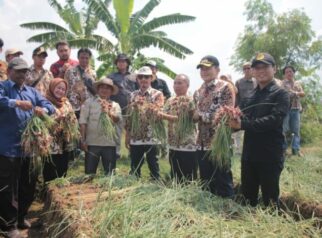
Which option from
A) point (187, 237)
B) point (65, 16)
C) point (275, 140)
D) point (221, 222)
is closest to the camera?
point (187, 237)

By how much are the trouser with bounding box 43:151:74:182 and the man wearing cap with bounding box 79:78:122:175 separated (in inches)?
12.5

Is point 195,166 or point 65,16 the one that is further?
point 65,16

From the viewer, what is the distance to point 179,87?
493 centimetres

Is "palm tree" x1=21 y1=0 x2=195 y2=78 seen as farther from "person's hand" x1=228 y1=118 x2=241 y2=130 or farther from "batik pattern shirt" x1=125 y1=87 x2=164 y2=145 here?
"person's hand" x1=228 y1=118 x2=241 y2=130

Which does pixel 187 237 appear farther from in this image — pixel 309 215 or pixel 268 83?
pixel 309 215

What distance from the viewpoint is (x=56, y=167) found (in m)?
4.89

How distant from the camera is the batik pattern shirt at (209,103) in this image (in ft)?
14.0

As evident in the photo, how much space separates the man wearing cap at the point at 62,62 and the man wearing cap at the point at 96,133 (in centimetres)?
114

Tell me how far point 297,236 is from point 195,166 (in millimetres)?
2453

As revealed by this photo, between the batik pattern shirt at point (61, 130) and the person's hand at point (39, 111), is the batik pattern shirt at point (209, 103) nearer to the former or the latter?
the batik pattern shirt at point (61, 130)

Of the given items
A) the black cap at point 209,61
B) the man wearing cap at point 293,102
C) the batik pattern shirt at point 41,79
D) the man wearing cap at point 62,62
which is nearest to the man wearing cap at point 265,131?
the black cap at point 209,61

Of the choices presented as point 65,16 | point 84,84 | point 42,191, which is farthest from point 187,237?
point 65,16

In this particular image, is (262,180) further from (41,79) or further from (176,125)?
(41,79)

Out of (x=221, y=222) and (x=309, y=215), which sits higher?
(x=221, y=222)
